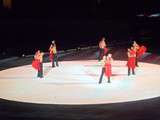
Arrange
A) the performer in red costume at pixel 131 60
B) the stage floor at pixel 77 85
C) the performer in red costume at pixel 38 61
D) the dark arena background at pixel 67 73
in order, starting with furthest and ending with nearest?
1. the performer in red costume at pixel 131 60
2. the performer in red costume at pixel 38 61
3. the stage floor at pixel 77 85
4. the dark arena background at pixel 67 73

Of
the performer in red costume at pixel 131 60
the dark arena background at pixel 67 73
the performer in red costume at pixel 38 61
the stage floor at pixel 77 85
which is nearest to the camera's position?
the dark arena background at pixel 67 73

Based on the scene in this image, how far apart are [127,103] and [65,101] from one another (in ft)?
9.08

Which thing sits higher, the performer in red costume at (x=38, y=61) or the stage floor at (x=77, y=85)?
the performer in red costume at (x=38, y=61)

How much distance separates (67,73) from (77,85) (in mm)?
3978

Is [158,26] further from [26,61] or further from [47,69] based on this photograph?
[47,69]

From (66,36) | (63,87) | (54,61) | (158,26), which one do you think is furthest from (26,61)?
(158,26)

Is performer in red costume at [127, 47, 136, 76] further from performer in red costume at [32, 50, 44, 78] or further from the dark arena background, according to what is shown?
performer in red costume at [32, 50, 44, 78]

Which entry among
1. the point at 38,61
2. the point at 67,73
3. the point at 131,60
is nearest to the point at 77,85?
the point at 38,61

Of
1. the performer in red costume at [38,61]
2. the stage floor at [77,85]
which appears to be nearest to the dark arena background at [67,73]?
the stage floor at [77,85]

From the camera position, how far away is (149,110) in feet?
52.4

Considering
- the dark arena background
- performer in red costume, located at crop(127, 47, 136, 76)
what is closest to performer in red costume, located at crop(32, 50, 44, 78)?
the dark arena background

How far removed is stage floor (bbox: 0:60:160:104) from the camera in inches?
729

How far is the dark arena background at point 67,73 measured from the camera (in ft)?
53.5

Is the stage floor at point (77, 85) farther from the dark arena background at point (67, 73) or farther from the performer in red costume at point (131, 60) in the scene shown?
the performer in red costume at point (131, 60)
